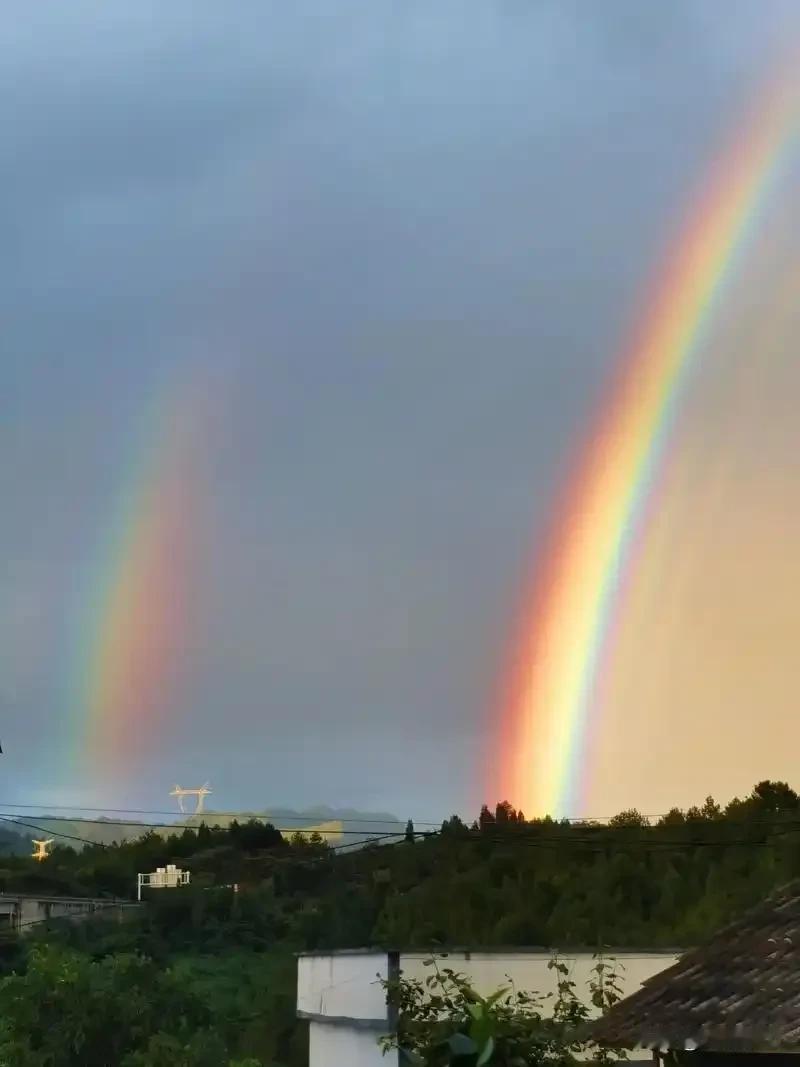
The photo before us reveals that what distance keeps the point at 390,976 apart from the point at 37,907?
3857 centimetres

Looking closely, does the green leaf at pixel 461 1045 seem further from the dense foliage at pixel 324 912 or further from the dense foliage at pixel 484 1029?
the dense foliage at pixel 324 912

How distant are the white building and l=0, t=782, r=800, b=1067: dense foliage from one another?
260 cm

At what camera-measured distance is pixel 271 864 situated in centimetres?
5169

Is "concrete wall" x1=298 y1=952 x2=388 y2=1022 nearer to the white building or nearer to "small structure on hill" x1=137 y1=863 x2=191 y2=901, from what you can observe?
the white building

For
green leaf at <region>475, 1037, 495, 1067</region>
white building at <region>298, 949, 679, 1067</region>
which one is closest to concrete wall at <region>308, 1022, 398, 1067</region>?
white building at <region>298, 949, 679, 1067</region>

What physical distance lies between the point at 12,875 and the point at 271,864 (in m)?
12.0

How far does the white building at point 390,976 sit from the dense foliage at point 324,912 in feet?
8.52

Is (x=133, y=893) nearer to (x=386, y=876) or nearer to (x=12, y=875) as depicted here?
(x=12, y=875)

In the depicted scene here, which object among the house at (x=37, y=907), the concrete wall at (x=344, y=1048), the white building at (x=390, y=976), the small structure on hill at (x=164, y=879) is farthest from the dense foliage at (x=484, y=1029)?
the house at (x=37, y=907)

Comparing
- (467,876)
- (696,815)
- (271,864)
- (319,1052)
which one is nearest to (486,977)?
(319,1052)

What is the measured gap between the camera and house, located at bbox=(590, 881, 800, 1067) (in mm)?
11164

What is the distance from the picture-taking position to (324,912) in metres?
43.0

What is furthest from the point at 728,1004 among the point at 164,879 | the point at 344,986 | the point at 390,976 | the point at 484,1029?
the point at 164,879

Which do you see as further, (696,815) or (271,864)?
(271,864)
